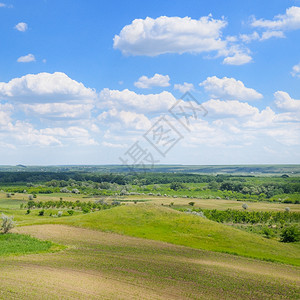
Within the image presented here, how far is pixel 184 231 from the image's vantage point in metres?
77.9

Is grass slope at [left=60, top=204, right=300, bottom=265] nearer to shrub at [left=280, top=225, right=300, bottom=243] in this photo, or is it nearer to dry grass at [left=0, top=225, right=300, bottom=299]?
shrub at [left=280, top=225, right=300, bottom=243]

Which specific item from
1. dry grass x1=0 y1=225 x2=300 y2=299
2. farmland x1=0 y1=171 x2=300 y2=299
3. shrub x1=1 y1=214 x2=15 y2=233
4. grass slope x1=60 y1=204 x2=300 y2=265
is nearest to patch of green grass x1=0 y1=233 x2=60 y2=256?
farmland x1=0 y1=171 x2=300 y2=299

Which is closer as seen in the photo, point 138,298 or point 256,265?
point 138,298

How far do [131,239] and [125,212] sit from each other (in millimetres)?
23914

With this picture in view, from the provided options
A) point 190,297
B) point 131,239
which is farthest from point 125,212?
point 190,297

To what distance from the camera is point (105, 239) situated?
6662 cm

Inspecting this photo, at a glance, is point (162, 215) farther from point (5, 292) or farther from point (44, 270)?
point (5, 292)

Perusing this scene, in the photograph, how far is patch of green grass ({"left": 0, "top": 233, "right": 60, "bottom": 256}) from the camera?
53156 mm

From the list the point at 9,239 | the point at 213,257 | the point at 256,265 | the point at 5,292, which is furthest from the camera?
the point at 9,239

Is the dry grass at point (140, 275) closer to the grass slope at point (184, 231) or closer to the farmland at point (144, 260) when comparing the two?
the farmland at point (144, 260)

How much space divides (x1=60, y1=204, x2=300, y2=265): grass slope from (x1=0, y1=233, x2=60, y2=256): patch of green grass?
20.6 meters

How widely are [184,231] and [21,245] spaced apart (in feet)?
123

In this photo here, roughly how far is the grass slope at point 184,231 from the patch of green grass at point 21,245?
2062cm

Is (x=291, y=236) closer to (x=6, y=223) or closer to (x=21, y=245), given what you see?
(x=21, y=245)
